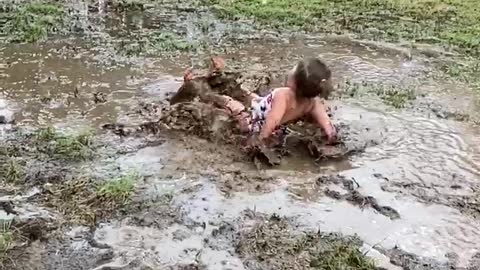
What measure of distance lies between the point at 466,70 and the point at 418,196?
12.1 feet

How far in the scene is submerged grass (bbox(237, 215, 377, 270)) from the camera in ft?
12.4

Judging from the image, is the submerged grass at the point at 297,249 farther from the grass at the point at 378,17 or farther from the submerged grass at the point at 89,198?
the grass at the point at 378,17

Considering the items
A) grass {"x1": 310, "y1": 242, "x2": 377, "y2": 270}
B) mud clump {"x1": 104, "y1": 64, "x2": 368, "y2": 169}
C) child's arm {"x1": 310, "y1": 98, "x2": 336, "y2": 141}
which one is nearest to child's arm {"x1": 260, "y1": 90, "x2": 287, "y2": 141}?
mud clump {"x1": 104, "y1": 64, "x2": 368, "y2": 169}

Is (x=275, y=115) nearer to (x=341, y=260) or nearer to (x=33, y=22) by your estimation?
(x=341, y=260)

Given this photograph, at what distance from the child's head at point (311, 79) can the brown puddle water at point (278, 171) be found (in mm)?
588

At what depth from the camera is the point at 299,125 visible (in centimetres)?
608

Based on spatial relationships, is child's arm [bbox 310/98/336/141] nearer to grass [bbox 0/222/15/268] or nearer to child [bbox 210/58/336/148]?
child [bbox 210/58/336/148]

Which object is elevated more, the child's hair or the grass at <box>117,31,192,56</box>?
the child's hair

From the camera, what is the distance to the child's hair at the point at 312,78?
17.9 feet

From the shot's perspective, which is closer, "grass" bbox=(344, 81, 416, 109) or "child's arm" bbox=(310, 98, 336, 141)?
"child's arm" bbox=(310, 98, 336, 141)

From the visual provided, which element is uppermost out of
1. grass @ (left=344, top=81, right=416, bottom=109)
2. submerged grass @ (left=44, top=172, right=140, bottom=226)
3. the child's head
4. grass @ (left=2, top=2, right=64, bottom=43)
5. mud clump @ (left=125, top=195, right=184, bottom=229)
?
the child's head

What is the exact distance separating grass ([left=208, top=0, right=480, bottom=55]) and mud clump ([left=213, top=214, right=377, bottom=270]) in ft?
18.1

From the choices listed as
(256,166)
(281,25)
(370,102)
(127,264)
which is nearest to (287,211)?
(256,166)

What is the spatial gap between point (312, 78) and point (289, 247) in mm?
1878
